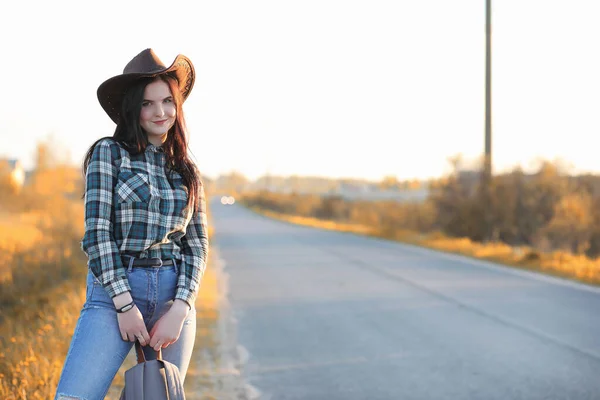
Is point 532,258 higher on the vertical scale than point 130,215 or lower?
lower

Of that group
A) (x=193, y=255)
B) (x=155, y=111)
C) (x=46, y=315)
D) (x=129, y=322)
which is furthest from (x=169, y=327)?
(x=46, y=315)

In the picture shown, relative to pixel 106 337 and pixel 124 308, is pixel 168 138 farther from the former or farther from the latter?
pixel 106 337

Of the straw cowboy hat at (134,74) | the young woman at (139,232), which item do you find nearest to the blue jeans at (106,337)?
the young woman at (139,232)

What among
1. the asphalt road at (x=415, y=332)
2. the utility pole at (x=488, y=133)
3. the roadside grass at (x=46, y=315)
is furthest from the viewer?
the utility pole at (x=488, y=133)

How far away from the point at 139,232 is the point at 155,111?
50cm

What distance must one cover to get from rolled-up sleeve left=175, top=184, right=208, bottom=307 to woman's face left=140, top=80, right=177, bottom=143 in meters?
0.29

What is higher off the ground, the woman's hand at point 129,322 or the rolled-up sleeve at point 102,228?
the rolled-up sleeve at point 102,228

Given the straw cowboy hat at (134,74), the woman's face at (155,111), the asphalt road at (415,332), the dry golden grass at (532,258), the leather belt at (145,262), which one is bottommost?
the asphalt road at (415,332)

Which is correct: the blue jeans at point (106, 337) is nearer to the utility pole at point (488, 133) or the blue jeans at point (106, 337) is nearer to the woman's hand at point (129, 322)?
the woman's hand at point (129, 322)

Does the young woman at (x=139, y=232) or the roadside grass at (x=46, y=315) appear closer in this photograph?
the young woman at (x=139, y=232)

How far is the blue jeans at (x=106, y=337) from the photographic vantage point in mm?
2326

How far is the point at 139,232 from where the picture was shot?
98.0 inches

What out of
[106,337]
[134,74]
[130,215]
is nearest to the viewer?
[106,337]

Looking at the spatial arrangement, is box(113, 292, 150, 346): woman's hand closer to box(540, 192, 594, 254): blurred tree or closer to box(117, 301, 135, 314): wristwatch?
box(117, 301, 135, 314): wristwatch
